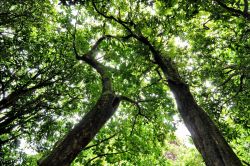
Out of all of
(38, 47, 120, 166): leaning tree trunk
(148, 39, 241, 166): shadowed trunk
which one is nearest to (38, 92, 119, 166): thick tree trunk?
(38, 47, 120, 166): leaning tree trunk

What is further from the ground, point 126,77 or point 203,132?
point 126,77

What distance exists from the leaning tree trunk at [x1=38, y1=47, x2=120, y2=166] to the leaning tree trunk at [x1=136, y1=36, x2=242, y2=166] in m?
2.12

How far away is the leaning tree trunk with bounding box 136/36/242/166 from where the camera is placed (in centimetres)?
583

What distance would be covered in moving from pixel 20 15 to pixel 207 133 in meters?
9.87

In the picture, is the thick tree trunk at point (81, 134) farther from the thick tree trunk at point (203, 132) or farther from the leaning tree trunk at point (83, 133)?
the thick tree trunk at point (203, 132)

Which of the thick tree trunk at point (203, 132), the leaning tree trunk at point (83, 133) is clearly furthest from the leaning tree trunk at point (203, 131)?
the leaning tree trunk at point (83, 133)

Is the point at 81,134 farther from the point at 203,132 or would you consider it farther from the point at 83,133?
the point at 203,132

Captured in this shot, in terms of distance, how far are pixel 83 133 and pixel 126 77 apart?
435 cm

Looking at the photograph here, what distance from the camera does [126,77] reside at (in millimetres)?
10406

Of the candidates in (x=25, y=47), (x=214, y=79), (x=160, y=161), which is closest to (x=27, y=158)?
(x=25, y=47)

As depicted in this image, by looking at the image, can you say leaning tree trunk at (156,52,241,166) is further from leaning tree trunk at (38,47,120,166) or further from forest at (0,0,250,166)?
leaning tree trunk at (38,47,120,166)

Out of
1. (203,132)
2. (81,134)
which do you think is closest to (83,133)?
(81,134)

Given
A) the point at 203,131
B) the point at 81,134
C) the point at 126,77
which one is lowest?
the point at 81,134

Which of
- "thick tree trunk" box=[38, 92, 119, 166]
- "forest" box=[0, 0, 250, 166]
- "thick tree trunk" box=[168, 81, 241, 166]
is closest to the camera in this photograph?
"thick tree trunk" box=[38, 92, 119, 166]
